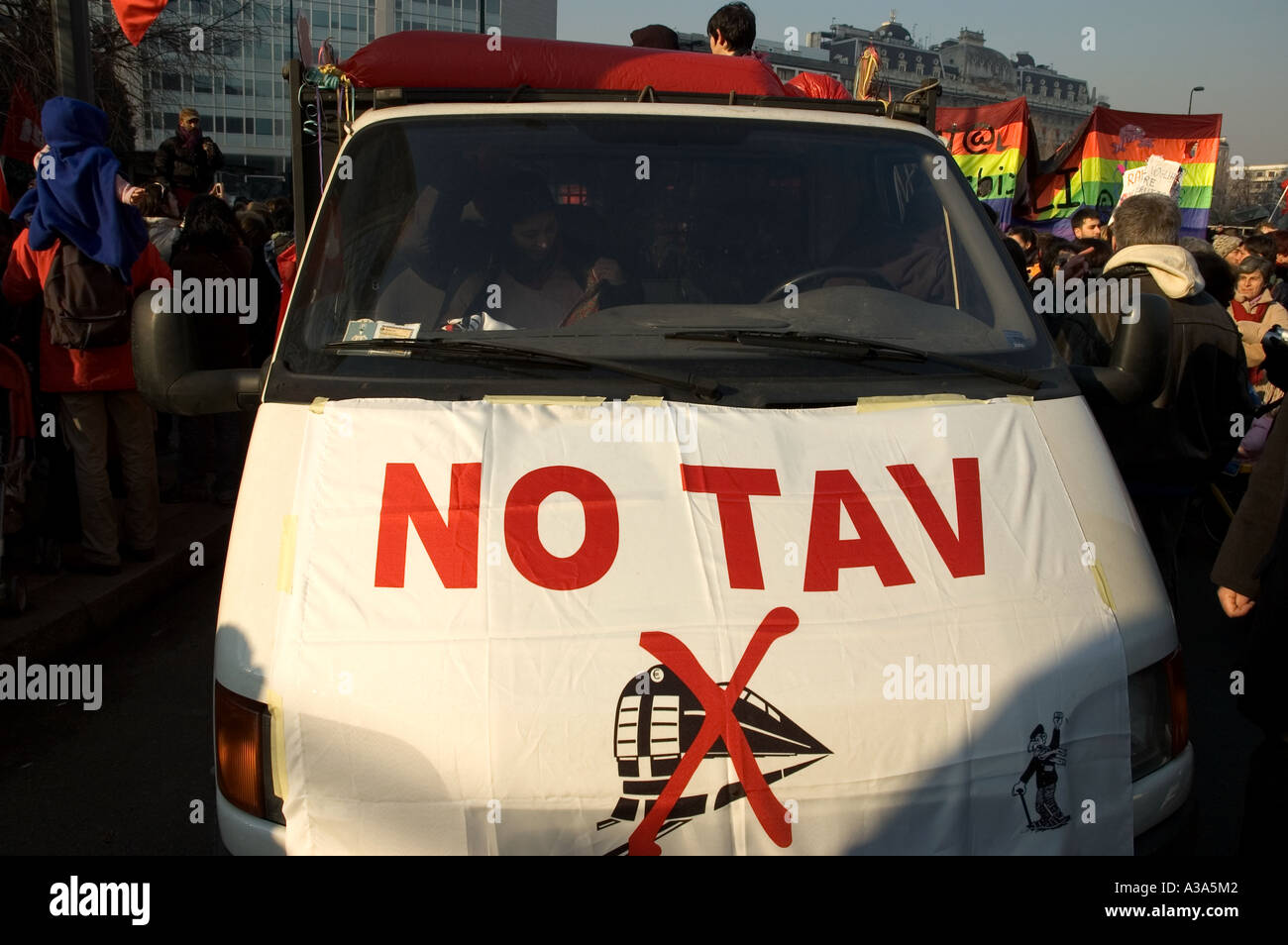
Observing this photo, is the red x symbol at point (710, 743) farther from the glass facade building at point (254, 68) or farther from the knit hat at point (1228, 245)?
the glass facade building at point (254, 68)

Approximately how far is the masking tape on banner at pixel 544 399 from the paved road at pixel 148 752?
5.15 feet

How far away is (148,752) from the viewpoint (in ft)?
14.5

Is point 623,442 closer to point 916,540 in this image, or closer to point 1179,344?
point 916,540

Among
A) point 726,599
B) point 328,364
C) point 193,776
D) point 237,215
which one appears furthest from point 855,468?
point 237,215

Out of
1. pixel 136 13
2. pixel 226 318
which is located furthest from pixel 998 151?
pixel 136 13

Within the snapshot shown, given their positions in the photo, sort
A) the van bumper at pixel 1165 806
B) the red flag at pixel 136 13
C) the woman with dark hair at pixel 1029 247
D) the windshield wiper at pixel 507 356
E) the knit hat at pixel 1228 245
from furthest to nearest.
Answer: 1. the knit hat at pixel 1228 245
2. the woman with dark hair at pixel 1029 247
3. the red flag at pixel 136 13
4. the windshield wiper at pixel 507 356
5. the van bumper at pixel 1165 806

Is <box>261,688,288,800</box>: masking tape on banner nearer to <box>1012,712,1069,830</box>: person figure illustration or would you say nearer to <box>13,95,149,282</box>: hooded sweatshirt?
<box>1012,712,1069,830</box>: person figure illustration

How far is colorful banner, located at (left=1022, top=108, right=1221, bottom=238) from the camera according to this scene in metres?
12.0

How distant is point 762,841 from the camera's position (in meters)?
2.14

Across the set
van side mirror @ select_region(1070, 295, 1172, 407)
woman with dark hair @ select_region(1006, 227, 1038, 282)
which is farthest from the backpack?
woman with dark hair @ select_region(1006, 227, 1038, 282)

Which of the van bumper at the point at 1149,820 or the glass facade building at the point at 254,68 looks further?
the glass facade building at the point at 254,68

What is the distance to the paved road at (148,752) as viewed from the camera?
3.83m
